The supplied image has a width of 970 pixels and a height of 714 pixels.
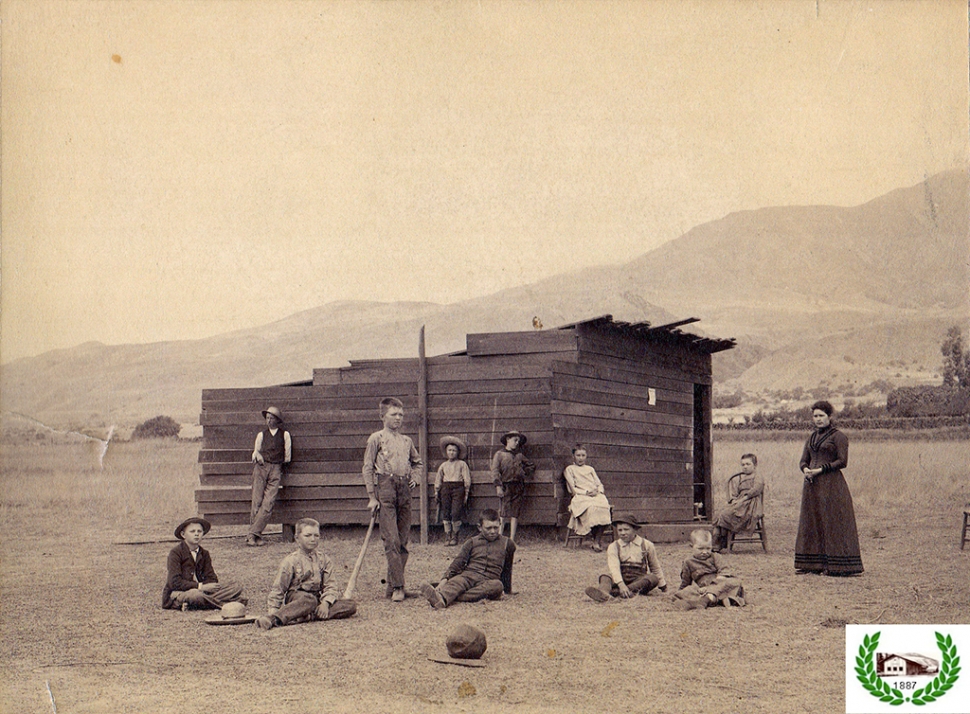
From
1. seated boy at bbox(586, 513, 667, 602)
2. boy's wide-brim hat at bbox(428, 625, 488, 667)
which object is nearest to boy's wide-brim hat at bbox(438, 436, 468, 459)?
seated boy at bbox(586, 513, 667, 602)

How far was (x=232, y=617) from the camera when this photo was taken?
7609mm

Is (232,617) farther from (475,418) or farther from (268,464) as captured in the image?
(475,418)

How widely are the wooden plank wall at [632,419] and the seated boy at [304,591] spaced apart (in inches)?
199

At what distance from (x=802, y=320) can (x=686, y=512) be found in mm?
14214

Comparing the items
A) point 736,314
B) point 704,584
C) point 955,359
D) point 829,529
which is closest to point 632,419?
point 829,529

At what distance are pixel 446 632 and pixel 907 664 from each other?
3.37 m

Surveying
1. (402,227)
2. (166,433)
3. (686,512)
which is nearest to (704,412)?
(686,512)

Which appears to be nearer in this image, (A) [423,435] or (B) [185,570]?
(B) [185,570]

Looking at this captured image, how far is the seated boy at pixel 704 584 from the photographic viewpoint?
7.93 metres

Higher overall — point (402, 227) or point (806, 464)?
point (402, 227)

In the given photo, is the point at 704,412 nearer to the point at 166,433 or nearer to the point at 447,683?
the point at 447,683

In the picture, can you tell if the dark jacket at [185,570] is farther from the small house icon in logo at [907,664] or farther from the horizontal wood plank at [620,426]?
the small house icon in logo at [907,664]

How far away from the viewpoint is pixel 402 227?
1563cm

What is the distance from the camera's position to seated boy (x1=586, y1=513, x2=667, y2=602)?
324 inches
